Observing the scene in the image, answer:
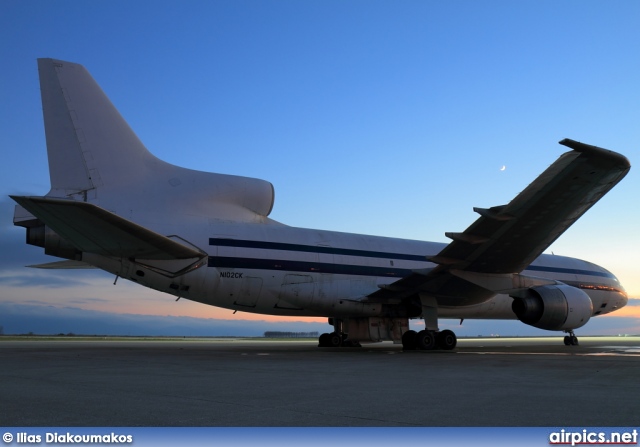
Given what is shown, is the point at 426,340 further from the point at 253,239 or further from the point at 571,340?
the point at 571,340

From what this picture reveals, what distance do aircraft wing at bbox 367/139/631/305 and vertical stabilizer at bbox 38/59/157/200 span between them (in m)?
9.11

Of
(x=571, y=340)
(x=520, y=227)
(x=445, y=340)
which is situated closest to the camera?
(x=520, y=227)

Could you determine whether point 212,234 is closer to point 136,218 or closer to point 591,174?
point 136,218

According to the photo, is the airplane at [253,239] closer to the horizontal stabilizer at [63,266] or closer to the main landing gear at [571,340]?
the horizontal stabilizer at [63,266]

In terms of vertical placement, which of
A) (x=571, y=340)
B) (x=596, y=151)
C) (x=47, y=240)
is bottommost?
(x=571, y=340)

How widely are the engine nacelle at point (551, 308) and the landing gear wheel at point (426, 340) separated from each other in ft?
8.97

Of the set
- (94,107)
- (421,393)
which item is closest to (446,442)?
(421,393)

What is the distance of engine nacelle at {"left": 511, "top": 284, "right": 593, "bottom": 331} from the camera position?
57.1 ft

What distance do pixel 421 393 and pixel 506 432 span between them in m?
2.36

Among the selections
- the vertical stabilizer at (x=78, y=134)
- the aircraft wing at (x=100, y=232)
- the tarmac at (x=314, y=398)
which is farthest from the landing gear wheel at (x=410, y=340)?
the vertical stabilizer at (x=78, y=134)

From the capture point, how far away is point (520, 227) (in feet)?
50.4

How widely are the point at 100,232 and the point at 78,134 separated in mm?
3752

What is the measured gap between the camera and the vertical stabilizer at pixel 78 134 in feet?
51.4

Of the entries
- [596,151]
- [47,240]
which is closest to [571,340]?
[596,151]
